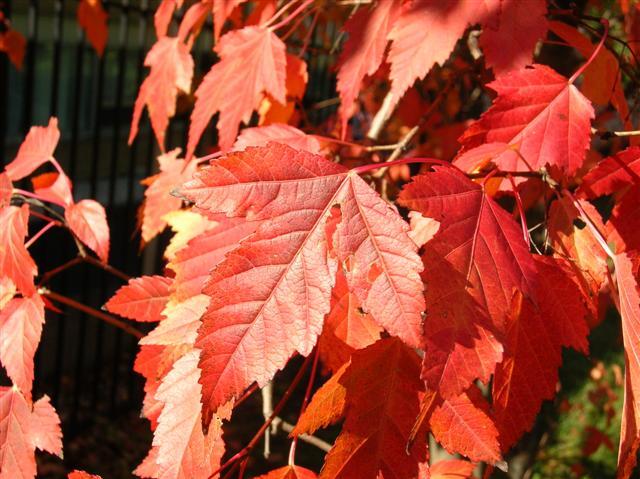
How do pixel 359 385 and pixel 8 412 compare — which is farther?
pixel 8 412

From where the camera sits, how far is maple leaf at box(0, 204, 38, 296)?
0.91 metres

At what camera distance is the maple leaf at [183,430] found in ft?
2.27

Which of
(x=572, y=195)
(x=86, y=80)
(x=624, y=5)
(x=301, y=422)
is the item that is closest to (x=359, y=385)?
(x=301, y=422)

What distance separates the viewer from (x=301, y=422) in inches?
27.4

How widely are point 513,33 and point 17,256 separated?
63cm

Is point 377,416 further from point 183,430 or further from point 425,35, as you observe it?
point 425,35

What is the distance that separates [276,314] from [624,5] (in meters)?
1.12

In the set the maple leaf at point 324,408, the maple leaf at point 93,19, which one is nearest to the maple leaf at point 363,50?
the maple leaf at point 324,408

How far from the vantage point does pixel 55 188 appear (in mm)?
1199

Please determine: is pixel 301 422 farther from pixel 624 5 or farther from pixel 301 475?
pixel 624 5

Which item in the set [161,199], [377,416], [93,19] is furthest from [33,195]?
[93,19]

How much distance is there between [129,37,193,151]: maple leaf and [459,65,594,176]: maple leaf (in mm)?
594

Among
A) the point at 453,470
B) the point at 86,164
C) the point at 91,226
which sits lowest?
the point at 86,164

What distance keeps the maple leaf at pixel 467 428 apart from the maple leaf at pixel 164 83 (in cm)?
72
